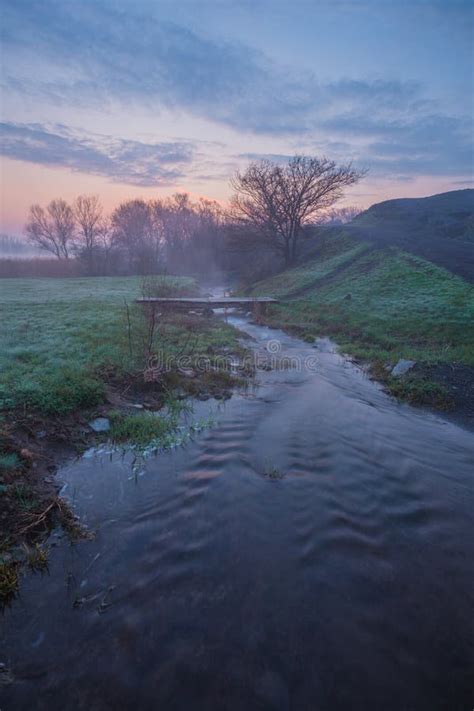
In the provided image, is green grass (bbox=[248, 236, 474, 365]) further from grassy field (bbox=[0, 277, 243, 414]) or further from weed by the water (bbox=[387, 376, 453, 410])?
grassy field (bbox=[0, 277, 243, 414])

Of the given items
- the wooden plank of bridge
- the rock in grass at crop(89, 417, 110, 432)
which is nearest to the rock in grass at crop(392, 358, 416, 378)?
the rock in grass at crop(89, 417, 110, 432)

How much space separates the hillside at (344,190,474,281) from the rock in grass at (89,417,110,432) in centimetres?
1602

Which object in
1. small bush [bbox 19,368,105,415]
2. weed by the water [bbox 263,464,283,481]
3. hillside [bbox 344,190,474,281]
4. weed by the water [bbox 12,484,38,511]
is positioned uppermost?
hillside [bbox 344,190,474,281]

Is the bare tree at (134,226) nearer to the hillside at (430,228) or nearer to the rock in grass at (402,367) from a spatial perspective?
the hillside at (430,228)

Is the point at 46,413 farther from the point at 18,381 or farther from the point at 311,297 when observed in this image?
the point at 311,297

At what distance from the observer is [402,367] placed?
9234mm

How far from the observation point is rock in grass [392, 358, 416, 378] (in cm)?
904

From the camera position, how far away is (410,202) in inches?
1624

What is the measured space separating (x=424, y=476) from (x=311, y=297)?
16.4 meters

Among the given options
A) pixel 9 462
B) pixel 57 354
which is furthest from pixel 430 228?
pixel 9 462

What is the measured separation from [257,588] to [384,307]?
1402 cm

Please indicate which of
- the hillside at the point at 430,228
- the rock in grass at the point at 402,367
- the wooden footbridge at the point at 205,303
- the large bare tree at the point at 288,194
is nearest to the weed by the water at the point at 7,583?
the rock in grass at the point at 402,367

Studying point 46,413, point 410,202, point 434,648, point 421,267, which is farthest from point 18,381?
point 410,202

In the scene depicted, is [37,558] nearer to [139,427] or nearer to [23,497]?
[23,497]
